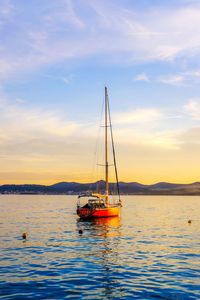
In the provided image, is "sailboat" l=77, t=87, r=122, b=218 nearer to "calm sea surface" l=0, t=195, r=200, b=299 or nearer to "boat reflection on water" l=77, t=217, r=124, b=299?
"boat reflection on water" l=77, t=217, r=124, b=299

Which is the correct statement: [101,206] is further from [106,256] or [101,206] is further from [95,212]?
[106,256]

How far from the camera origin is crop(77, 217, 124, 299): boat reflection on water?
891 inches

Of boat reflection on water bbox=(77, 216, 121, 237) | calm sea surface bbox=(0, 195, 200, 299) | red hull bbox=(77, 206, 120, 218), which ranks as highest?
red hull bbox=(77, 206, 120, 218)

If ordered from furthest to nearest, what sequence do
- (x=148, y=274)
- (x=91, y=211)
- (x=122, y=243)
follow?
(x=91, y=211)
(x=122, y=243)
(x=148, y=274)

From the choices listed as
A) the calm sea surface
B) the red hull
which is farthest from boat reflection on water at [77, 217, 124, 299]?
the red hull

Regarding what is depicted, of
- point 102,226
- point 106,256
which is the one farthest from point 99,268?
point 102,226

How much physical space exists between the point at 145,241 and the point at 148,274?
57.6 ft

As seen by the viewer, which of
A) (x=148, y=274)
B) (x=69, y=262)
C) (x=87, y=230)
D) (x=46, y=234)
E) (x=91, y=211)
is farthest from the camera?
(x=91, y=211)

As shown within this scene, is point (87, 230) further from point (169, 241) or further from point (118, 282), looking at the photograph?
point (118, 282)

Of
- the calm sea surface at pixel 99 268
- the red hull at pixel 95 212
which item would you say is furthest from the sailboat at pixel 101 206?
the calm sea surface at pixel 99 268

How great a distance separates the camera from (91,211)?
65.6 metres

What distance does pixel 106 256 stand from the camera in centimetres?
3300

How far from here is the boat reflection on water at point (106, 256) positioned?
22.6 m

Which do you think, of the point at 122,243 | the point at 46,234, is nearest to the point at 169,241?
the point at 122,243
